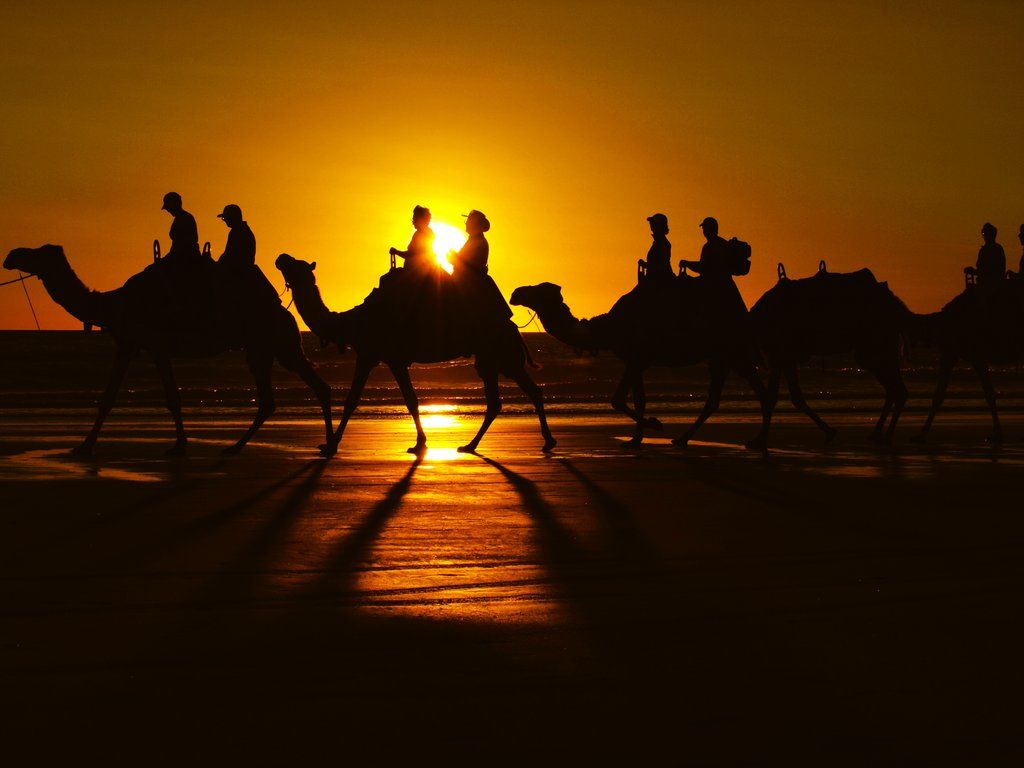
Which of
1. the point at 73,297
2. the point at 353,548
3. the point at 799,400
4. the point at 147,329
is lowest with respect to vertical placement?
the point at 799,400

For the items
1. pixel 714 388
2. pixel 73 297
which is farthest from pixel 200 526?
pixel 714 388

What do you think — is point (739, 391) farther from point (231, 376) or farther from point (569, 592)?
point (569, 592)

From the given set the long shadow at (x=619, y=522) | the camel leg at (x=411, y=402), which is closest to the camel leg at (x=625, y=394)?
the camel leg at (x=411, y=402)

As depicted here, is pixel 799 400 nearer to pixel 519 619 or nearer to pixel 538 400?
pixel 538 400

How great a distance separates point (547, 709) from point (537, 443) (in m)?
15.0

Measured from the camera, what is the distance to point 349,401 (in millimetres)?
17906

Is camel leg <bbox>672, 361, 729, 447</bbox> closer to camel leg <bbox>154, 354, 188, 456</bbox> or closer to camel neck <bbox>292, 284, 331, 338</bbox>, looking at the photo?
camel neck <bbox>292, 284, 331, 338</bbox>

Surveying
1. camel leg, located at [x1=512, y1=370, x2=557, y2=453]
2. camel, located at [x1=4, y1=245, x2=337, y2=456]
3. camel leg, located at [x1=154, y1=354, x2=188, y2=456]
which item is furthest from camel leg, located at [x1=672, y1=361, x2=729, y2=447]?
camel leg, located at [x1=154, y1=354, x2=188, y2=456]

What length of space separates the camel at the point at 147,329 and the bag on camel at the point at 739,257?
538 centimetres

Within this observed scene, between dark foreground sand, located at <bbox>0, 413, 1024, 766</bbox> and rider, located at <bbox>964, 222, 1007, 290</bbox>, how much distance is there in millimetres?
7494

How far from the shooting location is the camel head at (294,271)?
1869 cm

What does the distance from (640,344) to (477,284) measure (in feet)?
7.46

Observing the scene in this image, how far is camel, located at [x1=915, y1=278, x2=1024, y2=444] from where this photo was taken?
20.3 metres

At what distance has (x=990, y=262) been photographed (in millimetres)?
20266
